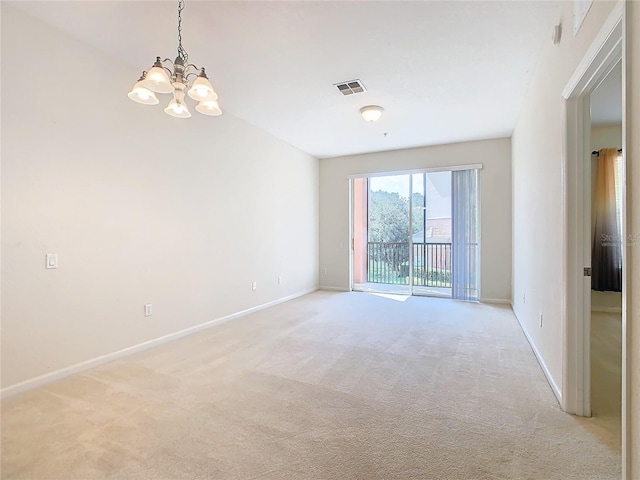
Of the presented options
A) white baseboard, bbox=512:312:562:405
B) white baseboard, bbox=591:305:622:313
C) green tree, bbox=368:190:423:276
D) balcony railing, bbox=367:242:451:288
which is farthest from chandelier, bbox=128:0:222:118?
white baseboard, bbox=591:305:622:313

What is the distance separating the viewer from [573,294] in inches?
80.6

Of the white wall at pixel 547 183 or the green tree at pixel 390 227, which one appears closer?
the white wall at pixel 547 183

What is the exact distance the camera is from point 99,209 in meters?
2.91

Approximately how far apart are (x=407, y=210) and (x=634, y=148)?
17.1 ft

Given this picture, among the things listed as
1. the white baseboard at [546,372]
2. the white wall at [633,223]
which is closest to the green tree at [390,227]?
the white baseboard at [546,372]

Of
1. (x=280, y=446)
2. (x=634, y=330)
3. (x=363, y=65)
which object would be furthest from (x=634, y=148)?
(x=363, y=65)

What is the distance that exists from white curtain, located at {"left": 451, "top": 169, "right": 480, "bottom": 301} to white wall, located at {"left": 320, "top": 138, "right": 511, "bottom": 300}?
125mm

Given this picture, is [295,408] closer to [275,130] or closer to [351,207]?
[275,130]

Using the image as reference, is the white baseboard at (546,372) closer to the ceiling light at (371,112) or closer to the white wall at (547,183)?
the white wall at (547,183)

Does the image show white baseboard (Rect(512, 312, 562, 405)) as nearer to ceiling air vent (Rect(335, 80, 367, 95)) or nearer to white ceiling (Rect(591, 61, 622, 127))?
white ceiling (Rect(591, 61, 622, 127))

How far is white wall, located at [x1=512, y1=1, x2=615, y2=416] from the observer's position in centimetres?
209

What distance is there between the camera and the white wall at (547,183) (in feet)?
6.86

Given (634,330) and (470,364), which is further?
(470,364)

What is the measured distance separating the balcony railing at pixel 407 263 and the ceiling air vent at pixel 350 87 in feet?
11.7
